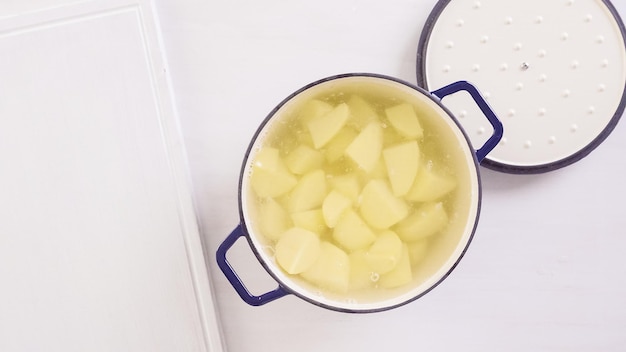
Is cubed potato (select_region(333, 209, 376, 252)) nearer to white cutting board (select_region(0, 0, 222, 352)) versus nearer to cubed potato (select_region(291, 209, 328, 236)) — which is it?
cubed potato (select_region(291, 209, 328, 236))

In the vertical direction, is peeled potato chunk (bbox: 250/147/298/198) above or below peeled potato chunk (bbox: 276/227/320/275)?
above

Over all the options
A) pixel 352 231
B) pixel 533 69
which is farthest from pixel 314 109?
pixel 533 69

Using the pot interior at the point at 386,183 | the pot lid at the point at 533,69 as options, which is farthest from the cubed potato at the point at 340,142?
the pot lid at the point at 533,69

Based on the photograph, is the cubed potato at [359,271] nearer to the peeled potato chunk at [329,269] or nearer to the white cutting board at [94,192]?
the peeled potato chunk at [329,269]

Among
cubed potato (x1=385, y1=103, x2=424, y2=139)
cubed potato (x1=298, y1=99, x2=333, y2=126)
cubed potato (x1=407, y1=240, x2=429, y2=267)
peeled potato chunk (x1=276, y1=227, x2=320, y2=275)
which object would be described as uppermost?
cubed potato (x1=298, y1=99, x2=333, y2=126)

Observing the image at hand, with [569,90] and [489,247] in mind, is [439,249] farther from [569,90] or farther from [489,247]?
[569,90]

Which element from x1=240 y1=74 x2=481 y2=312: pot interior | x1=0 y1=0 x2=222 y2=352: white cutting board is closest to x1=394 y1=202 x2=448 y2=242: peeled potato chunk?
x1=240 y1=74 x2=481 y2=312: pot interior

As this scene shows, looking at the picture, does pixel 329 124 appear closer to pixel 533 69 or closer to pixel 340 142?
pixel 340 142
